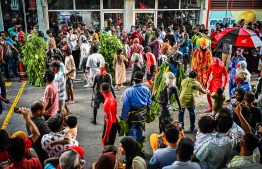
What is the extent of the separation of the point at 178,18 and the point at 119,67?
9434 millimetres

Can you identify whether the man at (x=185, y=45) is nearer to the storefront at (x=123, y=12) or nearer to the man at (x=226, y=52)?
the man at (x=226, y=52)

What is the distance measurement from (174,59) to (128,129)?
2835mm

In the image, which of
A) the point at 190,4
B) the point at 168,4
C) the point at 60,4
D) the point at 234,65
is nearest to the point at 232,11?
the point at 190,4

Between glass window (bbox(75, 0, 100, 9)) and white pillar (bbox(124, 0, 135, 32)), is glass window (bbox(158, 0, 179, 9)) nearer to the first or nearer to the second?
white pillar (bbox(124, 0, 135, 32))

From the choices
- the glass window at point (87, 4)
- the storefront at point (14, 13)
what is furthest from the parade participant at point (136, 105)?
the storefront at point (14, 13)

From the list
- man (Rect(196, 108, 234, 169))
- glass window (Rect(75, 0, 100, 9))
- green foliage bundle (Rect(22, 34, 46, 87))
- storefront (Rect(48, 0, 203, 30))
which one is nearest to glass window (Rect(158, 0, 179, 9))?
storefront (Rect(48, 0, 203, 30))

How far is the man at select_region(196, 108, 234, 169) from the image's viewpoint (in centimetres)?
400

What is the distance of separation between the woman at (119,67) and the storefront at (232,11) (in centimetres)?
998

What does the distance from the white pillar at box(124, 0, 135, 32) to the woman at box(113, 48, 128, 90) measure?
7591mm

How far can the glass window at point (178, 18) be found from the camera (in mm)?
18094

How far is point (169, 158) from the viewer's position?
3812 millimetres

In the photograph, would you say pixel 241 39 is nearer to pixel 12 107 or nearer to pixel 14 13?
pixel 12 107

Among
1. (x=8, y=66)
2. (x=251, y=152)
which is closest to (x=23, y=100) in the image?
(x=8, y=66)

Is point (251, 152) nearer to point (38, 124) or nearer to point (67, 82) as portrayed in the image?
point (38, 124)
